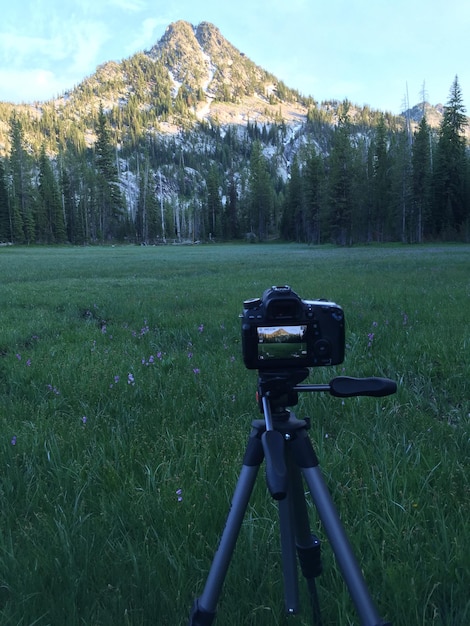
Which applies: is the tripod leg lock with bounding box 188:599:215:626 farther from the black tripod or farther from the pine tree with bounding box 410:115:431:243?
the pine tree with bounding box 410:115:431:243

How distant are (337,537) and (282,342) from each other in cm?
55

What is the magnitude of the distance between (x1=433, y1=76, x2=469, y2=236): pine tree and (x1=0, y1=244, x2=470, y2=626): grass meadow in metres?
62.7

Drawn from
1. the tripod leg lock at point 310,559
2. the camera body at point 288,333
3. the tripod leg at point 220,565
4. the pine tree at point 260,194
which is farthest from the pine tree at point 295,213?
the tripod leg at point 220,565

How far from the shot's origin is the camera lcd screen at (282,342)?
1.21 meters

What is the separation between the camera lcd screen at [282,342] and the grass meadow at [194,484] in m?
1.04

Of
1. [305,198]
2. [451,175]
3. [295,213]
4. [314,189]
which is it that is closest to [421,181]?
[451,175]

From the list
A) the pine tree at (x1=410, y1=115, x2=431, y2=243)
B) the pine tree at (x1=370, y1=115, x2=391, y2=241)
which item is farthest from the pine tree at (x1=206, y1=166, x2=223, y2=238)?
the pine tree at (x1=410, y1=115, x2=431, y2=243)

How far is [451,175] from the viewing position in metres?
60.3

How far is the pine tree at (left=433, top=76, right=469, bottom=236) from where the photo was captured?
58875 mm

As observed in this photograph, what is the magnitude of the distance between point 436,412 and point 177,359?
289 centimetres

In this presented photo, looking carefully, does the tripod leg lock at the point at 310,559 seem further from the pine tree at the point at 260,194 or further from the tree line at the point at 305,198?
the pine tree at the point at 260,194

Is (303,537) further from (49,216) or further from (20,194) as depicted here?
(20,194)

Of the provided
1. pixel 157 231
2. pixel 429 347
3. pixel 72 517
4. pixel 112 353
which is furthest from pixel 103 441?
pixel 157 231

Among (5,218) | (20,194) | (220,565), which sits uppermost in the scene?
(20,194)
